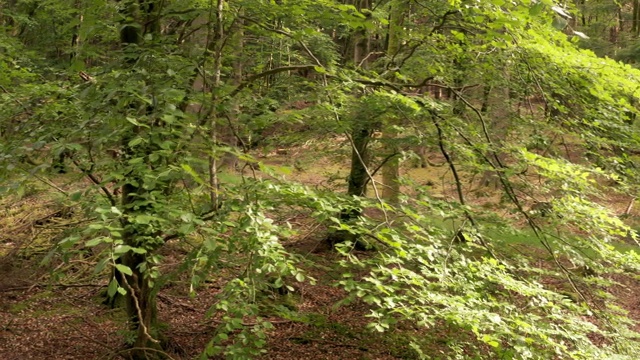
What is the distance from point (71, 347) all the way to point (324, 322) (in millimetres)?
2966

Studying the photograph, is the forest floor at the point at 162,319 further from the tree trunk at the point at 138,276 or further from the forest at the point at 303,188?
the tree trunk at the point at 138,276

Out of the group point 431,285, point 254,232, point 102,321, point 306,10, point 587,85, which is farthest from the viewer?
point 102,321

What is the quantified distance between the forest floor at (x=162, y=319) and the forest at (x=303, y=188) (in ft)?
0.11

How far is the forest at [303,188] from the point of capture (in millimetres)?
2943

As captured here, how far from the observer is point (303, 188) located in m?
3.60

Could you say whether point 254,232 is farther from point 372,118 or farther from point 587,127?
point 587,127

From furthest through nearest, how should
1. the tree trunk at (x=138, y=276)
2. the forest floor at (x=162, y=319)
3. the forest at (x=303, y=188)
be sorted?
the forest floor at (x=162, y=319) → the tree trunk at (x=138, y=276) → the forest at (x=303, y=188)

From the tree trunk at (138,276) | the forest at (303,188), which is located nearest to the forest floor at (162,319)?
the forest at (303,188)

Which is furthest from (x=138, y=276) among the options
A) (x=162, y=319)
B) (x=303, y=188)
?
(x=303, y=188)

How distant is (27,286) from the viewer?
689 centimetres

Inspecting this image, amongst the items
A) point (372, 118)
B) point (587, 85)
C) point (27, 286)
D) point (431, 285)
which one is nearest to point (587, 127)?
point (587, 85)

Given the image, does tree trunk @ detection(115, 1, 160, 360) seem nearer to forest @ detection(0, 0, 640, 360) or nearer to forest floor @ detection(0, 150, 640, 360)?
forest @ detection(0, 0, 640, 360)

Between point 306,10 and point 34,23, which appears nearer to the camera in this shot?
point 306,10

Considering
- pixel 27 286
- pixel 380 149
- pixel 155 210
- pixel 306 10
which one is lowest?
pixel 27 286
